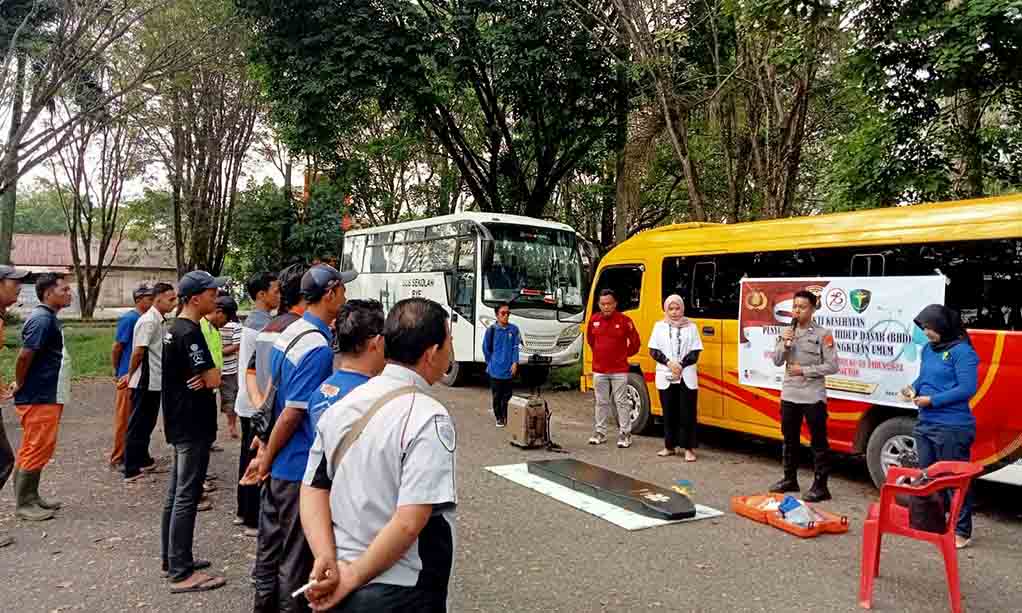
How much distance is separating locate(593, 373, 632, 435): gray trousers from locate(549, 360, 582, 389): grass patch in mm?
5538

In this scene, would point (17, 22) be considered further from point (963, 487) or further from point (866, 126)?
point (963, 487)

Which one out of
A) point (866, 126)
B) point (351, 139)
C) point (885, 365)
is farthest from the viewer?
point (351, 139)

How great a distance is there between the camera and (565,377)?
49.4ft

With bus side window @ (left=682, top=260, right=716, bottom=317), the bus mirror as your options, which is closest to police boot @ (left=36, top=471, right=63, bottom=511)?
bus side window @ (left=682, top=260, right=716, bottom=317)

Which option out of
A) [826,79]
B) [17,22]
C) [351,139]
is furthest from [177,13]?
[826,79]

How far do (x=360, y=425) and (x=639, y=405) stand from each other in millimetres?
7426

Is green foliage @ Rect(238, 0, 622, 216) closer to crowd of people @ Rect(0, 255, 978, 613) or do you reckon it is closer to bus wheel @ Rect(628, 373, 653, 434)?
crowd of people @ Rect(0, 255, 978, 613)

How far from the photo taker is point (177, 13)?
15.9 m

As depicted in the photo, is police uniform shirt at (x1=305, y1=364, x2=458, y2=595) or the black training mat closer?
police uniform shirt at (x1=305, y1=364, x2=458, y2=595)

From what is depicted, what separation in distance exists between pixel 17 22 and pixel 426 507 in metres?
14.7

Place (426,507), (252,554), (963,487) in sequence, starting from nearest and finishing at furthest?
1. (426,507)
2. (963,487)
3. (252,554)

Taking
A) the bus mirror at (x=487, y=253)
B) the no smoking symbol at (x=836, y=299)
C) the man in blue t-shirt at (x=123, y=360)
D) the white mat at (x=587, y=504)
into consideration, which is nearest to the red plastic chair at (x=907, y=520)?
the white mat at (x=587, y=504)

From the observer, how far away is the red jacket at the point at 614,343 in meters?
8.17

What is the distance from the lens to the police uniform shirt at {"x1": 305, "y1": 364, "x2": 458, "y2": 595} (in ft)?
6.16
